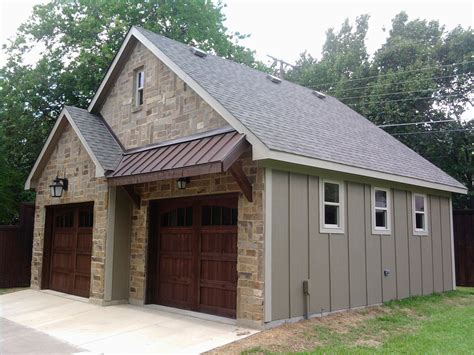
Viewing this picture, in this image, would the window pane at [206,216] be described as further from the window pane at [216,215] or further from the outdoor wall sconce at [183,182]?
the outdoor wall sconce at [183,182]

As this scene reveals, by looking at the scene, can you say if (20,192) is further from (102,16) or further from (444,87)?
(444,87)

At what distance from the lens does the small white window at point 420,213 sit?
12023 millimetres

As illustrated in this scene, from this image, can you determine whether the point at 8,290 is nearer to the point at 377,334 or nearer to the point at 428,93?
the point at 377,334

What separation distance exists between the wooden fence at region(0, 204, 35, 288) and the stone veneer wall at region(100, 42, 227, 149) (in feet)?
15.4

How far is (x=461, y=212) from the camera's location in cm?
1427

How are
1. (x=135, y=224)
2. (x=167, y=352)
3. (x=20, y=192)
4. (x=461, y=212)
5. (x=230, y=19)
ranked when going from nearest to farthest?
(x=167, y=352), (x=135, y=224), (x=461, y=212), (x=20, y=192), (x=230, y=19)

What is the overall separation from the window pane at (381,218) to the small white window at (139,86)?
6.28 m

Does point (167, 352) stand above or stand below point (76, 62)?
below

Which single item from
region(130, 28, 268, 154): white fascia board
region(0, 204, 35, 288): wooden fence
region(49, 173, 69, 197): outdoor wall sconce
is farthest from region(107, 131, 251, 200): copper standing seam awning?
region(0, 204, 35, 288): wooden fence

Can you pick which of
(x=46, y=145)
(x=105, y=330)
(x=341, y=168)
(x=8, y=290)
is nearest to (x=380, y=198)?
(x=341, y=168)

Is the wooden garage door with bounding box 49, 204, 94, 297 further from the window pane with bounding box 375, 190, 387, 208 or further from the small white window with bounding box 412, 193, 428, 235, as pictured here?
the small white window with bounding box 412, 193, 428, 235

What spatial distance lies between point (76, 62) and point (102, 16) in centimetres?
237

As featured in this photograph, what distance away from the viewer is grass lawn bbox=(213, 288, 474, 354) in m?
6.71

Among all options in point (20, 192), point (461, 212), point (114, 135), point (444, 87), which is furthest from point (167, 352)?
point (444, 87)
